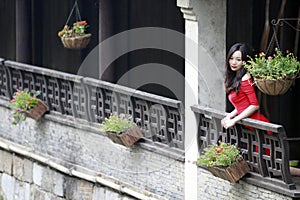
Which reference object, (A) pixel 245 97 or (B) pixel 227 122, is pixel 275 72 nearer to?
(A) pixel 245 97

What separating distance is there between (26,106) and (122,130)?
8.23 ft

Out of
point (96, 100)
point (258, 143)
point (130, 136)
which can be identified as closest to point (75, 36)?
point (96, 100)

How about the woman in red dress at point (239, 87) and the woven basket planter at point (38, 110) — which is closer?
the woman in red dress at point (239, 87)

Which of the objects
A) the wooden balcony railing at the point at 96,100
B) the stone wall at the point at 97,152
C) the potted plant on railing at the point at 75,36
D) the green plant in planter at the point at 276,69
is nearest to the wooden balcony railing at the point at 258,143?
the green plant in planter at the point at 276,69

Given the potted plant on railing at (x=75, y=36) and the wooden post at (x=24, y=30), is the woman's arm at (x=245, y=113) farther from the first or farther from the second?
the wooden post at (x=24, y=30)

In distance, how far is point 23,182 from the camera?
16781mm

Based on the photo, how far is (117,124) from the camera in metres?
14.3

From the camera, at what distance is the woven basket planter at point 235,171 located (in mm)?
12312

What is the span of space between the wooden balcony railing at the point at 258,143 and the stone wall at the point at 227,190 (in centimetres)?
8

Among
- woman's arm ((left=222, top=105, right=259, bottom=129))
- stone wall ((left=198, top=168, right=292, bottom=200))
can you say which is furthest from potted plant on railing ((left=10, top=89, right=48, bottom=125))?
woman's arm ((left=222, top=105, right=259, bottom=129))

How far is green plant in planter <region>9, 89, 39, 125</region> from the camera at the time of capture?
16438 mm

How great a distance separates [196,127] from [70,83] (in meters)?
3.15

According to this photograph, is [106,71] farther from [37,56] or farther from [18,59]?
[37,56]

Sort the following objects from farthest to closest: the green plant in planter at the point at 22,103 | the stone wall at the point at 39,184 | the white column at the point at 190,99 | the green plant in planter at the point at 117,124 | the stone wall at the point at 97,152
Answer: the green plant in planter at the point at 22,103 → the stone wall at the point at 39,184 → the green plant in planter at the point at 117,124 → the stone wall at the point at 97,152 → the white column at the point at 190,99
